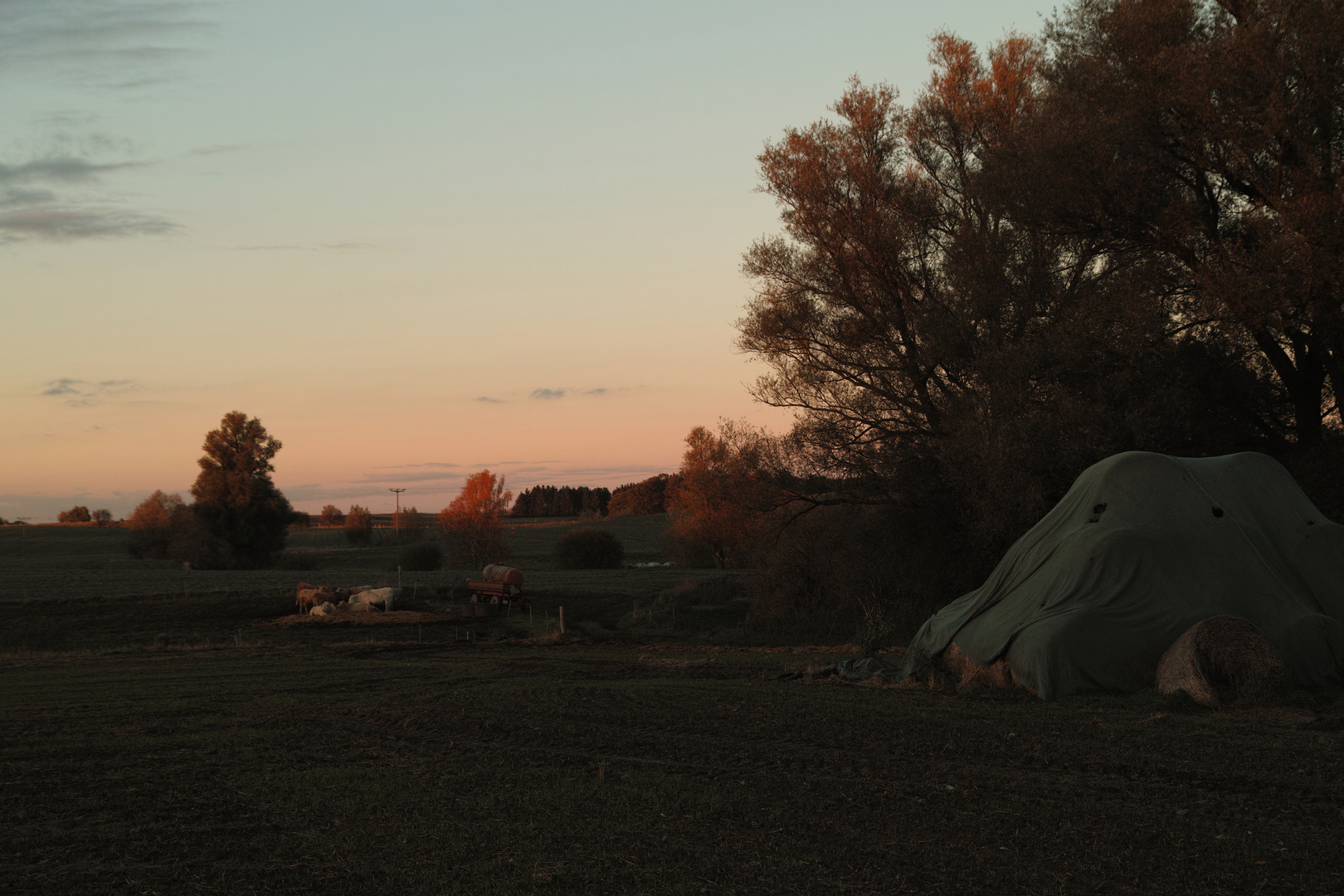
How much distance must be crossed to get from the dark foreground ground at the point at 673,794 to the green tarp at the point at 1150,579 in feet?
3.03

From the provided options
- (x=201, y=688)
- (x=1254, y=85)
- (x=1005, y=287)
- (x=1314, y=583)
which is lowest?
(x=201, y=688)

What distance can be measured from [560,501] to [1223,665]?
13631 centimetres

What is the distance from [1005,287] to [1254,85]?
19.5ft

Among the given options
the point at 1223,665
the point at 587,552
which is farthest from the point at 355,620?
the point at 587,552

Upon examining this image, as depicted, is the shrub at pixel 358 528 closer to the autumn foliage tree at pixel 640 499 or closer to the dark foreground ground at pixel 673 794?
the autumn foliage tree at pixel 640 499

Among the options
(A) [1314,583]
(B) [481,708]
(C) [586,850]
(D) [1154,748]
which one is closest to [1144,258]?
(A) [1314,583]

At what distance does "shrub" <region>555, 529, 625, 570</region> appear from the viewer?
2216 inches

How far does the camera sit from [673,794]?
794 cm

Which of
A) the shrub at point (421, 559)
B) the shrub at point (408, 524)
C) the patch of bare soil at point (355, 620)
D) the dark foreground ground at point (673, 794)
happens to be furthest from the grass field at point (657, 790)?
the shrub at point (408, 524)

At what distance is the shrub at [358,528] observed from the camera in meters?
88.8

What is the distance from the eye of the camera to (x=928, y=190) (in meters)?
23.9

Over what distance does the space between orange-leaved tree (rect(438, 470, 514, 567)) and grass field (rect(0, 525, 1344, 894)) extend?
149ft

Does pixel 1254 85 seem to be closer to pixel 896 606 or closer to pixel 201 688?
pixel 896 606

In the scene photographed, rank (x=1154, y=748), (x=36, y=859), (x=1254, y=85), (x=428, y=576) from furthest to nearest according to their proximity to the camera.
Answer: (x=428, y=576), (x=1254, y=85), (x=1154, y=748), (x=36, y=859)
